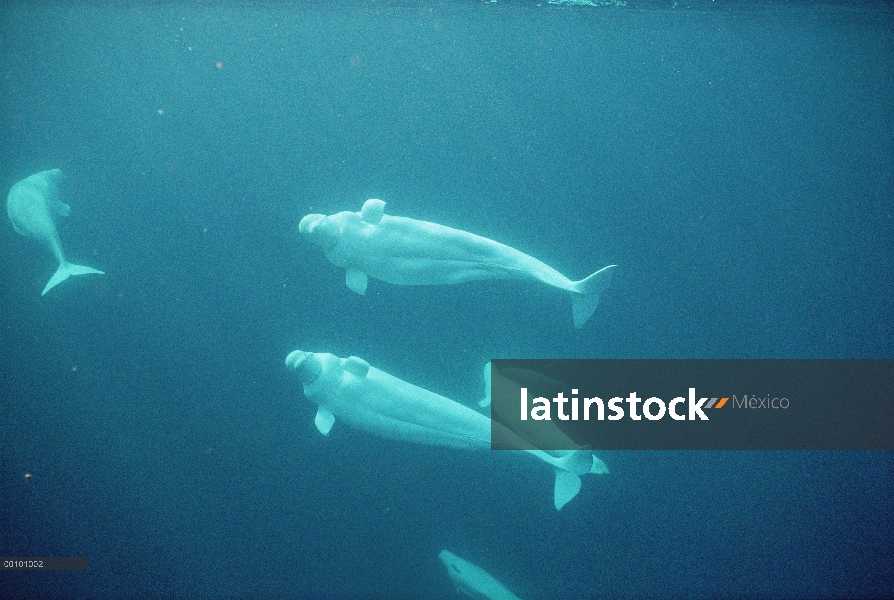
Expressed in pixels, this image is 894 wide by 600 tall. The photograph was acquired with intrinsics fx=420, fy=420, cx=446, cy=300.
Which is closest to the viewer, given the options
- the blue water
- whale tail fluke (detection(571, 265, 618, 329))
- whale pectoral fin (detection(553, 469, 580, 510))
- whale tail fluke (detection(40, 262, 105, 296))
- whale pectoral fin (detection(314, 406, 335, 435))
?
whale tail fluke (detection(571, 265, 618, 329))

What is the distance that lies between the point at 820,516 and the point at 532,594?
4612 millimetres

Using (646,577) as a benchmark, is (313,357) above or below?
above

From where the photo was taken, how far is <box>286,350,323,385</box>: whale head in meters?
4.93

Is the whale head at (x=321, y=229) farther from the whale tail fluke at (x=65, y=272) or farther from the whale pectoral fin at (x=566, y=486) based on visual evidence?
the whale pectoral fin at (x=566, y=486)

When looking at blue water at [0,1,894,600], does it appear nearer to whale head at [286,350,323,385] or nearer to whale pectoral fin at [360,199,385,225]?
whale head at [286,350,323,385]

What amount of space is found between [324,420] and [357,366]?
0.84m

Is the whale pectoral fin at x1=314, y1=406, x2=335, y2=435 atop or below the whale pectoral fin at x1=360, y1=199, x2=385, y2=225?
below

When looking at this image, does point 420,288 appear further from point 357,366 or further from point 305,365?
point 305,365

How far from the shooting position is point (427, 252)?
15.3 ft

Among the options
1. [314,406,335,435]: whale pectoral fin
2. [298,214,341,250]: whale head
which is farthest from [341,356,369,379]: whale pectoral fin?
[298,214,341,250]: whale head

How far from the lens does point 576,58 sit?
703 centimetres

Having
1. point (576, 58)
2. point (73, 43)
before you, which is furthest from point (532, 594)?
point (73, 43)

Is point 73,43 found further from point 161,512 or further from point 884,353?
point 884,353

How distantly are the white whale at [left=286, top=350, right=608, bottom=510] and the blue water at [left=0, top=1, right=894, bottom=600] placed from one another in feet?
4.41
